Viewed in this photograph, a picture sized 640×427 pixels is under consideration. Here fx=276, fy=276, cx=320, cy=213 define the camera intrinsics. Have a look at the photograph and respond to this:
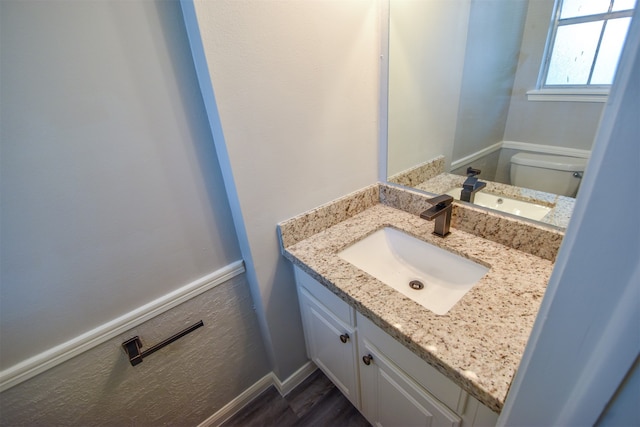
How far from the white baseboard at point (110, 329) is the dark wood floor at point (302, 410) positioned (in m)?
0.72

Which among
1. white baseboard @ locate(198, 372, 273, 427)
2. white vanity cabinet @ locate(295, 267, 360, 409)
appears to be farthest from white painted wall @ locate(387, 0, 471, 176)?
white baseboard @ locate(198, 372, 273, 427)

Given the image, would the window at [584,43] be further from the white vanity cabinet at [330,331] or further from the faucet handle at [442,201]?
the white vanity cabinet at [330,331]

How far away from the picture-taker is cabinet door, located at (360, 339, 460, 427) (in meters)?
0.72

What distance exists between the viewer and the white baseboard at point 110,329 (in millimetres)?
750

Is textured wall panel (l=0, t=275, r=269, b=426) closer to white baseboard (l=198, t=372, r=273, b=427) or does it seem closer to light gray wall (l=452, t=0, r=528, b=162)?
white baseboard (l=198, t=372, r=273, b=427)

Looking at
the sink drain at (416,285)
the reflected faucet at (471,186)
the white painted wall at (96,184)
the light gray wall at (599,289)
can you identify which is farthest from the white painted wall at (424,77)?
the light gray wall at (599,289)

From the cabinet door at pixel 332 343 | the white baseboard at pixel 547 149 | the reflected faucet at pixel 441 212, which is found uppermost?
the white baseboard at pixel 547 149

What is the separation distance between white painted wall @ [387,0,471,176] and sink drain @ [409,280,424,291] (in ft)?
1.61

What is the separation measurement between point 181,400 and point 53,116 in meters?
1.08

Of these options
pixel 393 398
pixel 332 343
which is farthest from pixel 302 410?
pixel 393 398

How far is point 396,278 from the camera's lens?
3.36 feet

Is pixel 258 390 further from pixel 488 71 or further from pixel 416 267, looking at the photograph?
pixel 488 71

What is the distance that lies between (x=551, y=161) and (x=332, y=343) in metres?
0.97

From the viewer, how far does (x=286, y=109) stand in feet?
2.93
